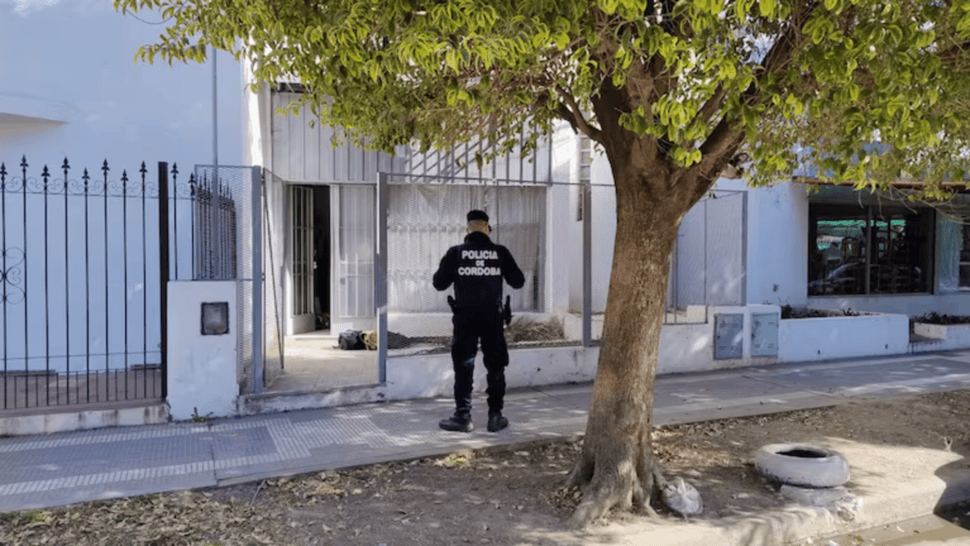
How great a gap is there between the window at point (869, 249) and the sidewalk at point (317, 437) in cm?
414

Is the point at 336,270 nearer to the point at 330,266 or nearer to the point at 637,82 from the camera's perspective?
the point at 330,266

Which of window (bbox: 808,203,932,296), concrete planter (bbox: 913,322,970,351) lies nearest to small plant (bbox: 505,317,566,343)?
window (bbox: 808,203,932,296)

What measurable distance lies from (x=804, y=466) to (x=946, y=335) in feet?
27.1

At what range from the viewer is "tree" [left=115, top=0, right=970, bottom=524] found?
12.3 ft

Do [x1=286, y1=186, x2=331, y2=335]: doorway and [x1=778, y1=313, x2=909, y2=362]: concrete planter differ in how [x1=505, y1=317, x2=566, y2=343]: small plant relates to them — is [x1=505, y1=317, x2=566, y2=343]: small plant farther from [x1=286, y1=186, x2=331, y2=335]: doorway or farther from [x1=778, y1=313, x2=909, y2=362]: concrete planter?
[x1=286, y1=186, x2=331, y2=335]: doorway

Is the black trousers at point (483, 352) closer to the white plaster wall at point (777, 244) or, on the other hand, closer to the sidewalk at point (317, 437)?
the sidewalk at point (317, 437)

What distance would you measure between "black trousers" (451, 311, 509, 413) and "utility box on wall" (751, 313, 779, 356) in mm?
4792

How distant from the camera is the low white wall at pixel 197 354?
6.62m

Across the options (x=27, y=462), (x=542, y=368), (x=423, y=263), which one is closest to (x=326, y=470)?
(x=27, y=462)

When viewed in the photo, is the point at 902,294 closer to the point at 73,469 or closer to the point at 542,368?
the point at 542,368

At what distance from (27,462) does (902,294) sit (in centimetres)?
1404

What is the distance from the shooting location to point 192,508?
461cm

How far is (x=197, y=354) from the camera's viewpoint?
21.9 feet

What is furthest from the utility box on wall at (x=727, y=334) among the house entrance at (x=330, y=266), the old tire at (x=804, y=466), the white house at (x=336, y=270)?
the house entrance at (x=330, y=266)
